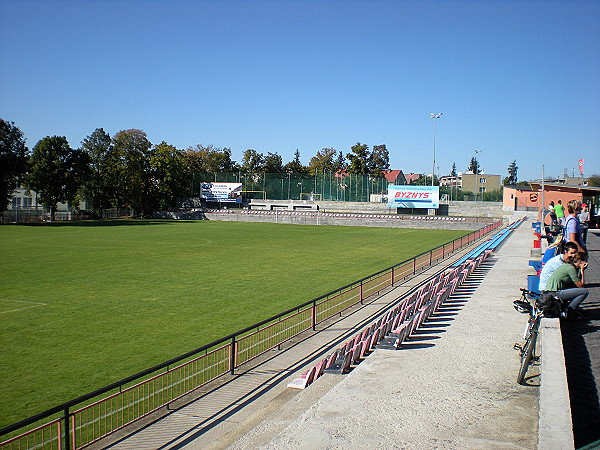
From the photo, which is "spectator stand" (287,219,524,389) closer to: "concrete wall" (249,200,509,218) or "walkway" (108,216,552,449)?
"walkway" (108,216,552,449)

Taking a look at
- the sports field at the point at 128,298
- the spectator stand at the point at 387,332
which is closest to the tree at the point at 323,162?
the sports field at the point at 128,298

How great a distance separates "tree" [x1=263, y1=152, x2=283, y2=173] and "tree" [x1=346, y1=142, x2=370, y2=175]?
16997 mm

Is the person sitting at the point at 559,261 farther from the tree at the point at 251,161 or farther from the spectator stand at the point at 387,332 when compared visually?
the tree at the point at 251,161

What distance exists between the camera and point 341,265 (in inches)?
1033

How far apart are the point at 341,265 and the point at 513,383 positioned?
A: 61.8 ft

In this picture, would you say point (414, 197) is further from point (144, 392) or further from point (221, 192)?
point (144, 392)

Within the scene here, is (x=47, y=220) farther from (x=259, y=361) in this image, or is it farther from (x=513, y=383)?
(x=513, y=383)

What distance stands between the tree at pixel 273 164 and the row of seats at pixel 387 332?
98.4m

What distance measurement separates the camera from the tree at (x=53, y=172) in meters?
63.9

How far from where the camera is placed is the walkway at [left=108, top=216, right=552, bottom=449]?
18.9ft

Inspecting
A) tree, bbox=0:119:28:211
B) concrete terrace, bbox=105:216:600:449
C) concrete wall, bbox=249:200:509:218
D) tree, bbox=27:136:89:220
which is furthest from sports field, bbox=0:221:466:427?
concrete wall, bbox=249:200:509:218

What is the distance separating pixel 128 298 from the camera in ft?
57.6

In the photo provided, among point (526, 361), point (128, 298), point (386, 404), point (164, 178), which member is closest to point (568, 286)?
point (526, 361)

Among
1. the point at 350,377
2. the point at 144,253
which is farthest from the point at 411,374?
the point at 144,253
